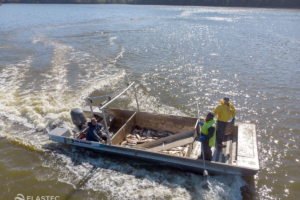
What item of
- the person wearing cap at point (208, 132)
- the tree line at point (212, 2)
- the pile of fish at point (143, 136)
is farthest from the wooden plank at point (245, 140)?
the tree line at point (212, 2)

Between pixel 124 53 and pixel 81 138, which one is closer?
pixel 81 138

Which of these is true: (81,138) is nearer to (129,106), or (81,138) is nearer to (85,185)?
(85,185)

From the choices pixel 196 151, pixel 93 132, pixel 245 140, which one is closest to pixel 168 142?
pixel 196 151

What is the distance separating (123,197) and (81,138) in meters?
3.20

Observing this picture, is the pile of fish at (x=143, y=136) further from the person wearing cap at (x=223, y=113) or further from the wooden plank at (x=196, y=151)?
the person wearing cap at (x=223, y=113)

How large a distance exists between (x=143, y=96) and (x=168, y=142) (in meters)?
5.84

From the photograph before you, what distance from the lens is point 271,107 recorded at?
39.3ft

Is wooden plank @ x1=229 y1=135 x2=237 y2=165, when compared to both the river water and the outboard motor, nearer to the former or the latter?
the river water

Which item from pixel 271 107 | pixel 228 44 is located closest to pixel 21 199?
pixel 271 107

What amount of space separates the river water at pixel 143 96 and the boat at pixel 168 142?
24.9 inches

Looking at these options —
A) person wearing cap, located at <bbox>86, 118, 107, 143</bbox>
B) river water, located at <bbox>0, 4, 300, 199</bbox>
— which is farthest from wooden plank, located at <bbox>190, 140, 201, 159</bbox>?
person wearing cap, located at <bbox>86, 118, 107, 143</bbox>

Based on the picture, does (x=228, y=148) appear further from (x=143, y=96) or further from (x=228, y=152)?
(x=143, y=96)

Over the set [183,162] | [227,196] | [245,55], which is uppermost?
[245,55]

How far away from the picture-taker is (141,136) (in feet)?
31.5
